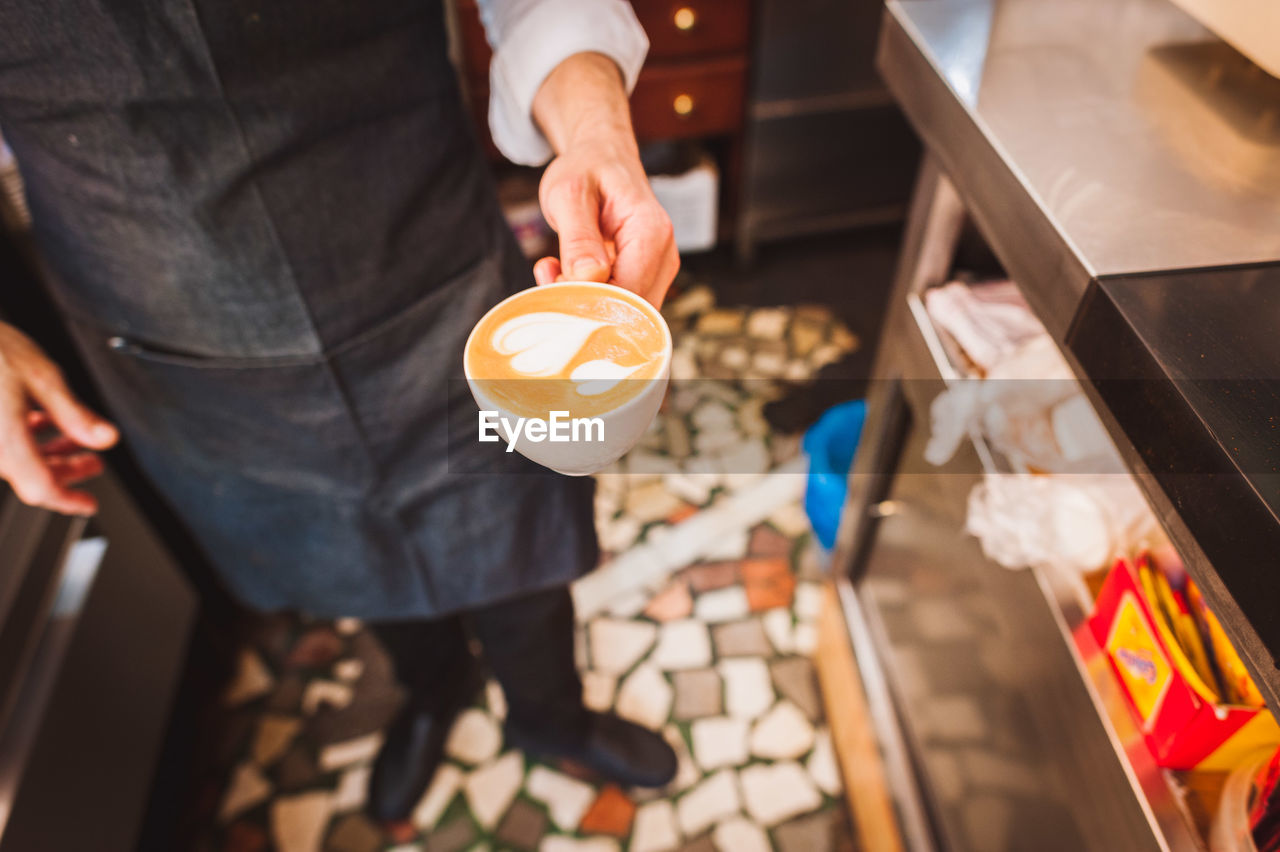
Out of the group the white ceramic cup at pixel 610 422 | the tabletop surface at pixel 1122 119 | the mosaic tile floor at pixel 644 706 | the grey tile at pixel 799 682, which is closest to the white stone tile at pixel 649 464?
the mosaic tile floor at pixel 644 706

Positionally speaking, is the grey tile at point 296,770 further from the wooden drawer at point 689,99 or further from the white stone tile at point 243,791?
the wooden drawer at point 689,99

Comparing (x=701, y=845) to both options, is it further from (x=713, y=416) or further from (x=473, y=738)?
(x=713, y=416)

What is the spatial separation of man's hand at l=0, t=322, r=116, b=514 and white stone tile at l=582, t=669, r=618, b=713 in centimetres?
103

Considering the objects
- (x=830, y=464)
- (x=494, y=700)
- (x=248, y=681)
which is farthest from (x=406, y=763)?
(x=830, y=464)

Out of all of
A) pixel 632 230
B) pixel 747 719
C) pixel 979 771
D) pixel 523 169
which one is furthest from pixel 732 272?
pixel 632 230

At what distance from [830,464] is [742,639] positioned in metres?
0.46

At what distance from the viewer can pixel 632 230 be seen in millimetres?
664

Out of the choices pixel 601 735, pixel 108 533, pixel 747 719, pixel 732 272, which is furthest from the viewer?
pixel 732 272

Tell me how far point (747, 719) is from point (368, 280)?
1169 mm

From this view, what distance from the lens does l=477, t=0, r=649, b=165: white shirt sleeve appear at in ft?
2.72

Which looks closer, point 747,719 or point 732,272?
point 747,719

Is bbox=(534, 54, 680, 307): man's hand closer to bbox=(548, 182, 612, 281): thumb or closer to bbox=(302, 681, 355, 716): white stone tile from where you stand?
bbox=(548, 182, 612, 281): thumb

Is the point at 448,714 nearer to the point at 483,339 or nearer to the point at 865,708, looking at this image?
the point at 865,708

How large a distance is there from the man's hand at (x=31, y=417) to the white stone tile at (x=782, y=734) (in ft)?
4.04
